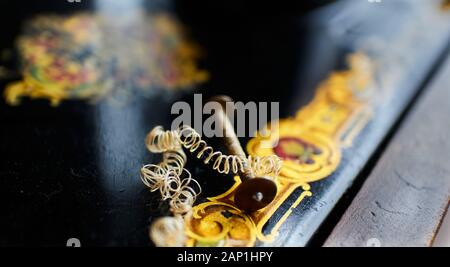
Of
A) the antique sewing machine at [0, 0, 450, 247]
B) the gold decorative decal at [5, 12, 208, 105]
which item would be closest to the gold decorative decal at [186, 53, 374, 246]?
the antique sewing machine at [0, 0, 450, 247]

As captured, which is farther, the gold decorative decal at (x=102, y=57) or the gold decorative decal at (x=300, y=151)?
the gold decorative decal at (x=102, y=57)

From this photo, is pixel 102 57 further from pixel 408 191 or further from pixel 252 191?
pixel 408 191

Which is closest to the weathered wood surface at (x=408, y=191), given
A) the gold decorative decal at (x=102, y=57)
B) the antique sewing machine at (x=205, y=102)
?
the antique sewing machine at (x=205, y=102)

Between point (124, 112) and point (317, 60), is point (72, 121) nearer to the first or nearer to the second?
point (124, 112)

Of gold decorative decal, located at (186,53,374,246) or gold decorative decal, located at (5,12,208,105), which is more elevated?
gold decorative decal, located at (5,12,208,105)

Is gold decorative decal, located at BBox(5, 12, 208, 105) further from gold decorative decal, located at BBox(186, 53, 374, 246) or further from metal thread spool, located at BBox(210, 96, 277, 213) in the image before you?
metal thread spool, located at BBox(210, 96, 277, 213)

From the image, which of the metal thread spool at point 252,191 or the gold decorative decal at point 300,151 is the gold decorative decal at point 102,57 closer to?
the gold decorative decal at point 300,151
